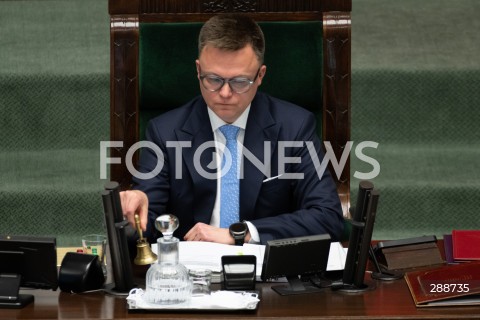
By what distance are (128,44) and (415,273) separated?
1.24 m

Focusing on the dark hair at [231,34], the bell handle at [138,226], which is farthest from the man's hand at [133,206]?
the dark hair at [231,34]

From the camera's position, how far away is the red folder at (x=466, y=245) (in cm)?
224

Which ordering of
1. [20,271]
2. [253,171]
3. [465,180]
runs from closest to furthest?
[20,271] < [253,171] < [465,180]

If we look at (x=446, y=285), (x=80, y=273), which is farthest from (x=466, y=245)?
(x=80, y=273)

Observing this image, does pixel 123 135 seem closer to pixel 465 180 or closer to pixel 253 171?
pixel 253 171

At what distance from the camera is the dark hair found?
8.55 ft

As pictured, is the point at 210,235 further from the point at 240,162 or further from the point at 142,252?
the point at 240,162

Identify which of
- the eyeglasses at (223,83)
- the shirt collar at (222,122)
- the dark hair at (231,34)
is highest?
the dark hair at (231,34)

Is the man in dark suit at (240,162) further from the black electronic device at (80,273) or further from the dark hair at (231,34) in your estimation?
the black electronic device at (80,273)

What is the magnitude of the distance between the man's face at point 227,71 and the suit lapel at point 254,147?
0.52ft

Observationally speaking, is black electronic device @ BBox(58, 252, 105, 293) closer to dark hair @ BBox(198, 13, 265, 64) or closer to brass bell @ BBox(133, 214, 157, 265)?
brass bell @ BBox(133, 214, 157, 265)

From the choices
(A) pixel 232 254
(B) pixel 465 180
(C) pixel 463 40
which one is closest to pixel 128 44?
(A) pixel 232 254

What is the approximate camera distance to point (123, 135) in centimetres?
291

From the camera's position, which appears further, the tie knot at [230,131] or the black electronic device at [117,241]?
the tie knot at [230,131]
